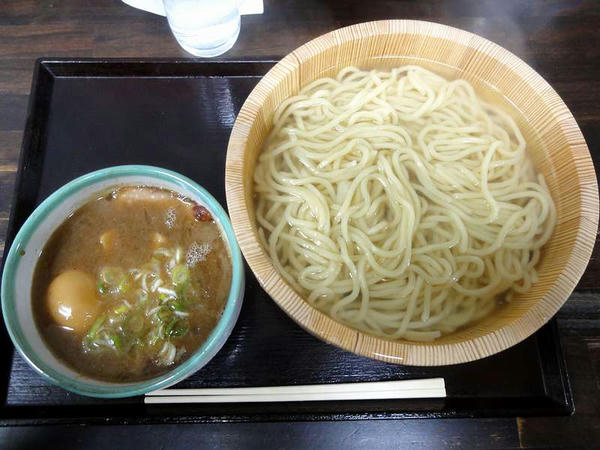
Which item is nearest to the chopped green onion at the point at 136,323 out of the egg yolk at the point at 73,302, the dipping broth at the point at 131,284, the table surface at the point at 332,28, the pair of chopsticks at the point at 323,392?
the dipping broth at the point at 131,284

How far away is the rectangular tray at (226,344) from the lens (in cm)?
140

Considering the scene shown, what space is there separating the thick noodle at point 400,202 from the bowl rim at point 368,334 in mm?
156

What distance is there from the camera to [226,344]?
4.86 feet

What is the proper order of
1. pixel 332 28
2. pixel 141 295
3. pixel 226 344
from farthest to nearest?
1. pixel 332 28
2. pixel 226 344
3. pixel 141 295

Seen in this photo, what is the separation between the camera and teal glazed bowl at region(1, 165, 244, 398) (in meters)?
1.20

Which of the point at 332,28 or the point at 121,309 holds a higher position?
the point at 332,28

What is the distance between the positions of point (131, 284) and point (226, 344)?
0.35 meters

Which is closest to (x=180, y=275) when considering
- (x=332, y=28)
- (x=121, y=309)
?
(x=121, y=309)

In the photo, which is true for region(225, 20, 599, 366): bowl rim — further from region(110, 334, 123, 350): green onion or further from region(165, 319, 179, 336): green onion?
region(110, 334, 123, 350): green onion

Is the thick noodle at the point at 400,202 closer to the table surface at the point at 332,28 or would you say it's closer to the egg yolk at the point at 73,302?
the table surface at the point at 332,28

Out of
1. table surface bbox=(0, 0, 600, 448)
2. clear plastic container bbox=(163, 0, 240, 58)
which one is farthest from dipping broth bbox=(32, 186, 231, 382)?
clear plastic container bbox=(163, 0, 240, 58)

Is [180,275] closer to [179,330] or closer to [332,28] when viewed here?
[179,330]

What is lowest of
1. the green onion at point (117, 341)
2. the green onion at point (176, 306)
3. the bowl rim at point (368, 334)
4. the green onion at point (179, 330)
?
the green onion at point (117, 341)

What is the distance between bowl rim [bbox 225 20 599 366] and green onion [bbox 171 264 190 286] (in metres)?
0.22
